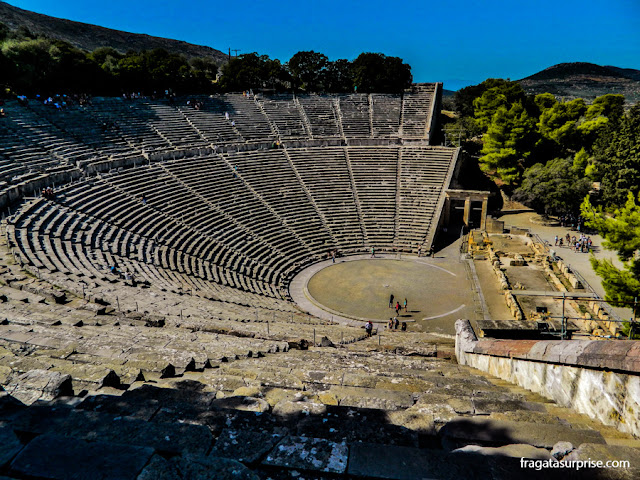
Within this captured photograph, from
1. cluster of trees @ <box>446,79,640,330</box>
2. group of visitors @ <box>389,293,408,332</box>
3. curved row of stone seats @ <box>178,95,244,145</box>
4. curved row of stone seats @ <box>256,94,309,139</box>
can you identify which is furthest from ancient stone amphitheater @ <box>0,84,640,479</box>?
cluster of trees @ <box>446,79,640,330</box>

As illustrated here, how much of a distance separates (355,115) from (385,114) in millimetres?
3057

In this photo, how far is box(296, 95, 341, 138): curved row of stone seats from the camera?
40737mm

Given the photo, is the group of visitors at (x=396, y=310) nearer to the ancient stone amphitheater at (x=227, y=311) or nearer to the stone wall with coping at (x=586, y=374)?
the ancient stone amphitheater at (x=227, y=311)

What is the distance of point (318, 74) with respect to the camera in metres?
52.1

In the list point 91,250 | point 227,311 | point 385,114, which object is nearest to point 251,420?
point 227,311

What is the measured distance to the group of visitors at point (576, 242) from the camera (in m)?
29.1

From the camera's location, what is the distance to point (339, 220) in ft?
102

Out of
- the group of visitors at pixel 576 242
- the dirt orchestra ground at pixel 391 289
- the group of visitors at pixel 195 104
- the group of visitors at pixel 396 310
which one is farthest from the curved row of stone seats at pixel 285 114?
the group of visitors at pixel 576 242

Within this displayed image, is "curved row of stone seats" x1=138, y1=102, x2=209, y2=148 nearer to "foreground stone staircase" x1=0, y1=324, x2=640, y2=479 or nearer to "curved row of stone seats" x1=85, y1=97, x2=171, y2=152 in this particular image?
"curved row of stone seats" x1=85, y1=97, x2=171, y2=152

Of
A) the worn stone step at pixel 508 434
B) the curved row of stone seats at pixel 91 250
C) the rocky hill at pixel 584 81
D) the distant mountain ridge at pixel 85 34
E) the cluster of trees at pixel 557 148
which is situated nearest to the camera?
the worn stone step at pixel 508 434

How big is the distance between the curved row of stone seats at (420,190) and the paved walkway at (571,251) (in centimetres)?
710

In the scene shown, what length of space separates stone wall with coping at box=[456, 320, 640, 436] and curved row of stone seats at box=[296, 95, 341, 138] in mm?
34895

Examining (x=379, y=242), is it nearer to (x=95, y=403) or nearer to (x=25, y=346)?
(x=25, y=346)

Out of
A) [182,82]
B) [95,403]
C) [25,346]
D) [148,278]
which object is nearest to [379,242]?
[148,278]
